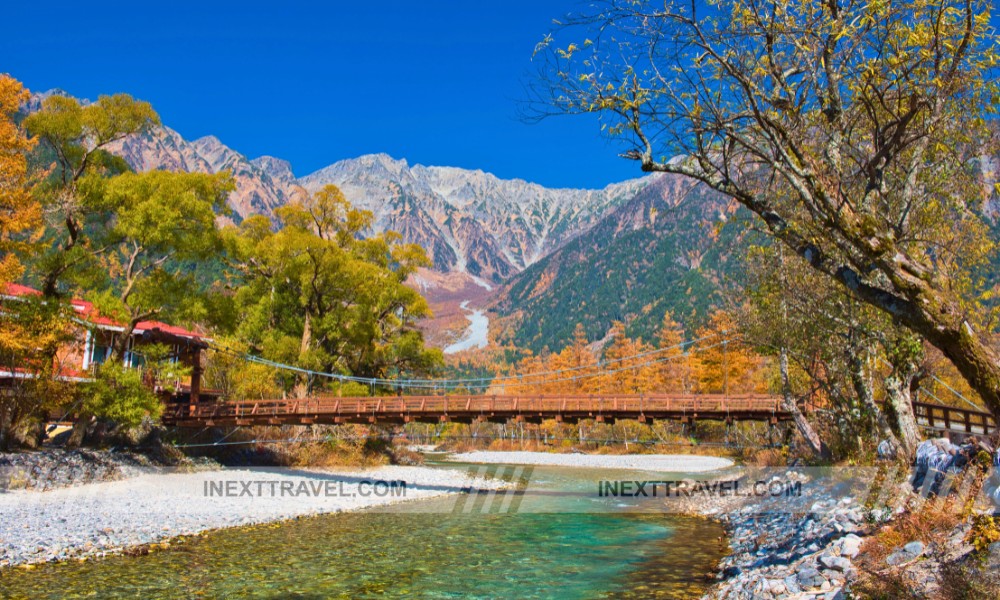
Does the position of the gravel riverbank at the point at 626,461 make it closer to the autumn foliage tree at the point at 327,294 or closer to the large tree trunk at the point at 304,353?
the autumn foliage tree at the point at 327,294

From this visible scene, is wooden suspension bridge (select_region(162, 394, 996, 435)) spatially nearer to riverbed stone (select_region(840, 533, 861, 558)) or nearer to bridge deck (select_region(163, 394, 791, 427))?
bridge deck (select_region(163, 394, 791, 427))

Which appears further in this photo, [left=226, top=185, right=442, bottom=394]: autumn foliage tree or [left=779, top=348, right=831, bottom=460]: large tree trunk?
[left=226, top=185, right=442, bottom=394]: autumn foliage tree

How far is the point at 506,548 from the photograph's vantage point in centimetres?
1198

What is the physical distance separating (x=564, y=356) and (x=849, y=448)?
45.3 m

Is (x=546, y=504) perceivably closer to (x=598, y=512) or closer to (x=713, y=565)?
(x=598, y=512)

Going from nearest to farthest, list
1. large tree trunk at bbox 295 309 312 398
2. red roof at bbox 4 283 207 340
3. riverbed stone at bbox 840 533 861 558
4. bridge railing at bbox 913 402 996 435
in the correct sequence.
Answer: riverbed stone at bbox 840 533 861 558, bridge railing at bbox 913 402 996 435, red roof at bbox 4 283 207 340, large tree trunk at bbox 295 309 312 398

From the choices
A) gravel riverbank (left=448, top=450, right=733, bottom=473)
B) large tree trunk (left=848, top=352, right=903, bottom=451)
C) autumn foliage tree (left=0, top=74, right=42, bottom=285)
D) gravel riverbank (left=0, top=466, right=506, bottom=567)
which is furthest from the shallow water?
gravel riverbank (left=448, top=450, right=733, bottom=473)

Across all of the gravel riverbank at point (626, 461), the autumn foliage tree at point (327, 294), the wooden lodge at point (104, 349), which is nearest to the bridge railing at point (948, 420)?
the gravel riverbank at point (626, 461)

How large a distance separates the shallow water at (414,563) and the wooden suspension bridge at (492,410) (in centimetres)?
634

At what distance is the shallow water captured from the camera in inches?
340

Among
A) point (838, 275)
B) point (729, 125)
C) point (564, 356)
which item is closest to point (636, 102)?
point (729, 125)

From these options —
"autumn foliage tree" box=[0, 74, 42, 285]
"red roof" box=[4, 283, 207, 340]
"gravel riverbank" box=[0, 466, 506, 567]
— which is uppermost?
"autumn foliage tree" box=[0, 74, 42, 285]

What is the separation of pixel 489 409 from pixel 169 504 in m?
9.97

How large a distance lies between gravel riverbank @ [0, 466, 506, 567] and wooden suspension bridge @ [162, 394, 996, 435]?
1981 millimetres
